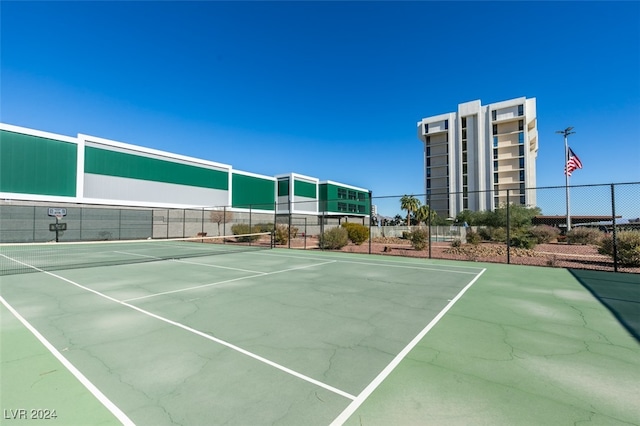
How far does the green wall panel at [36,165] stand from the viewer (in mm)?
25797

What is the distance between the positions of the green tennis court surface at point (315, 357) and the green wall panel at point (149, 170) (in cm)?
2948

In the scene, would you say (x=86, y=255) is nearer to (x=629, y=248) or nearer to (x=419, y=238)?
(x=419, y=238)

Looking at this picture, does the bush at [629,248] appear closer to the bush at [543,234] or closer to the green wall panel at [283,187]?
the bush at [543,234]

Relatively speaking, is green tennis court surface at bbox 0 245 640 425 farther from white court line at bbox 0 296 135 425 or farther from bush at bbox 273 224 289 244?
bush at bbox 273 224 289 244

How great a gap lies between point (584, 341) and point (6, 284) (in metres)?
14.0

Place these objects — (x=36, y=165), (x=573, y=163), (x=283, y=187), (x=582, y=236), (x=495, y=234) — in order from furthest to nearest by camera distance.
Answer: (x=283, y=187), (x=573, y=163), (x=495, y=234), (x=36, y=165), (x=582, y=236)

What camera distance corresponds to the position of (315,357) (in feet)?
12.7

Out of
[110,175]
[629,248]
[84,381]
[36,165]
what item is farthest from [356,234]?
[36,165]

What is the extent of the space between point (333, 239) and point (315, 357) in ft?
56.7

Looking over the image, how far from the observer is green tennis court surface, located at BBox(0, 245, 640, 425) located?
2775 mm

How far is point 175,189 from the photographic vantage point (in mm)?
38688

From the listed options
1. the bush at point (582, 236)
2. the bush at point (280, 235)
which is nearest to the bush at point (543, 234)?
the bush at point (582, 236)

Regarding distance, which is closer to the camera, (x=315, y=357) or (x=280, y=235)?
(x=315, y=357)

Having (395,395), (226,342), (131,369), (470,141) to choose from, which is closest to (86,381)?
(131,369)
